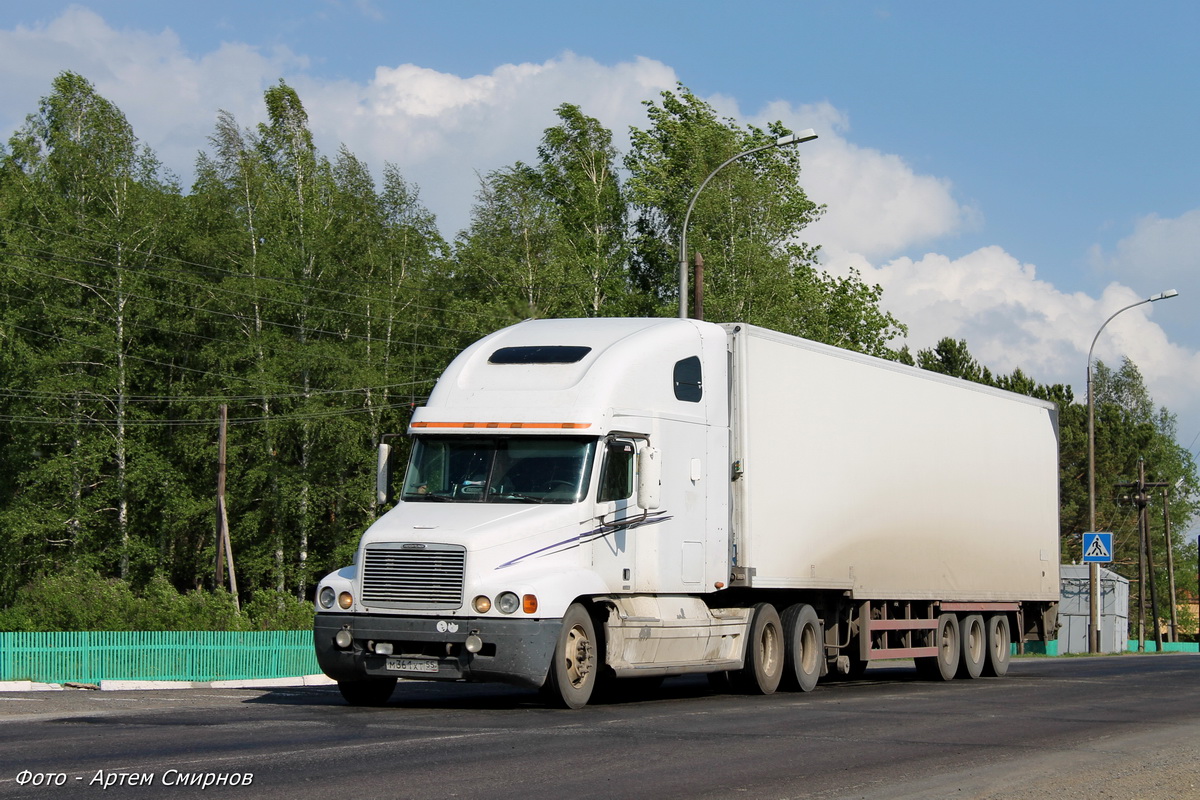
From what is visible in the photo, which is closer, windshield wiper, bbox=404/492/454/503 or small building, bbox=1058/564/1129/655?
windshield wiper, bbox=404/492/454/503

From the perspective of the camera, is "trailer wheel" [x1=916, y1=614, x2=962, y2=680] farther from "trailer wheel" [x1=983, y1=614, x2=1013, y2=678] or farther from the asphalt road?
the asphalt road

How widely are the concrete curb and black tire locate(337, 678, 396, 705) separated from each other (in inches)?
165

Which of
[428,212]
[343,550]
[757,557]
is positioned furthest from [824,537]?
[428,212]

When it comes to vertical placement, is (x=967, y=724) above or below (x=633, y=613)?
below

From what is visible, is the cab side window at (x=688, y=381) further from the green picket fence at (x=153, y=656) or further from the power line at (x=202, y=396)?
the power line at (x=202, y=396)

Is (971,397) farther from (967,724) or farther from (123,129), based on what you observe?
(123,129)

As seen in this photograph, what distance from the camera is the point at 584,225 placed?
63062 millimetres

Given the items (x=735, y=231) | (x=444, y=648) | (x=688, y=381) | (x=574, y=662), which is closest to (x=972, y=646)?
(x=688, y=381)

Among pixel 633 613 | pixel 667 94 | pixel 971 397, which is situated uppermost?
pixel 667 94

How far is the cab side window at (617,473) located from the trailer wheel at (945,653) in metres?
8.63

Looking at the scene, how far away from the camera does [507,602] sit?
46.2ft

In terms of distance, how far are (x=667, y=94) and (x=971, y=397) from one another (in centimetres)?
4312

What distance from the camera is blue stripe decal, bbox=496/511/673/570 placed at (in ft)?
47.4

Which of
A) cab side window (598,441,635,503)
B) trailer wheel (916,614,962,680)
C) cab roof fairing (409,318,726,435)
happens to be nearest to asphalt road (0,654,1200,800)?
cab side window (598,441,635,503)
